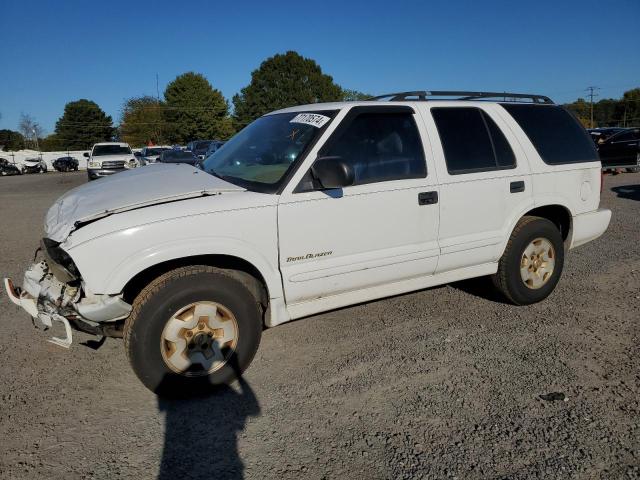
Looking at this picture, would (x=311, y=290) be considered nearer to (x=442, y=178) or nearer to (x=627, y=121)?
(x=442, y=178)

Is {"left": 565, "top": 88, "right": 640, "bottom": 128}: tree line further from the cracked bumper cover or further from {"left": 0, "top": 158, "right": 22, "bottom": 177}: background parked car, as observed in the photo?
the cracked bumper cover

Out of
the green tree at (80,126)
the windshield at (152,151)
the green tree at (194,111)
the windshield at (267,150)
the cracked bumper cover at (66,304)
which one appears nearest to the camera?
the cracked bumper cover at (66,304)

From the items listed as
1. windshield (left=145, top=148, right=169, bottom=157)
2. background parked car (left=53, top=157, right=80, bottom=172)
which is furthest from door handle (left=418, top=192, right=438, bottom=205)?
background parked car (left=53, top=157, right=80, bottom=172)

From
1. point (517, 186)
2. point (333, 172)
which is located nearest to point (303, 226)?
point (333, 172)

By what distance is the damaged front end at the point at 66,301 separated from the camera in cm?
285

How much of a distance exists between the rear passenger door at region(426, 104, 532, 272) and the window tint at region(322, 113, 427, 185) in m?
0.18

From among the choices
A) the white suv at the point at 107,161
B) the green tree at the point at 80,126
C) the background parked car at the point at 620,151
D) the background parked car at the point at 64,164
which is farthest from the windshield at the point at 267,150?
the green tree at the point at 80,126

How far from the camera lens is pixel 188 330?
3049 millimetres

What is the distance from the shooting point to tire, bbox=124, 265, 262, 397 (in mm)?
2908

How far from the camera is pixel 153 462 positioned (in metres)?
2.53

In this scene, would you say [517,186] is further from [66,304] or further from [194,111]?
[194,111]

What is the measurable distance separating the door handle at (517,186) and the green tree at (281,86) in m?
63.0

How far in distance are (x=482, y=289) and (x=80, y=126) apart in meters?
85.4

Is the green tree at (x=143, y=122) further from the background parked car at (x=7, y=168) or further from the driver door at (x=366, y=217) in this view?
the driver door at (x=366, y=217)
